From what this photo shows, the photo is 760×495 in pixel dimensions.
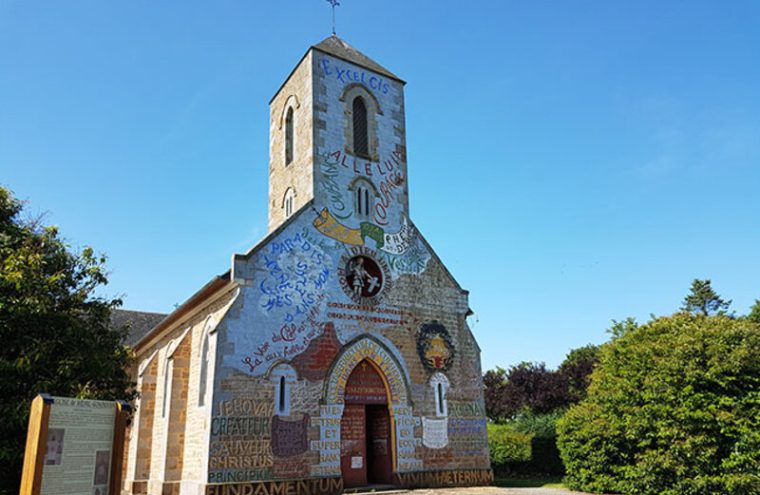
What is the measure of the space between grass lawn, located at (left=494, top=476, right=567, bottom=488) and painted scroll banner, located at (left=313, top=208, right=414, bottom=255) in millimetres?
9031

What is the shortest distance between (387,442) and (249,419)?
4823 mm

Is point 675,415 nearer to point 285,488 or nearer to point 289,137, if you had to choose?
point 285,488

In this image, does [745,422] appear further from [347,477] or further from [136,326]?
[136,326]

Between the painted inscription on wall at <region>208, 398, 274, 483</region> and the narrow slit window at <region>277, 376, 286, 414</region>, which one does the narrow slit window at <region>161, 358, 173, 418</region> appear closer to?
the painted inscription on wall at <region>208, 398, 274, 483</region>

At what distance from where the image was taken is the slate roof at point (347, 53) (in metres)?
21.8

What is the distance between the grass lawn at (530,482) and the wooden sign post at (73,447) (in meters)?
14.8

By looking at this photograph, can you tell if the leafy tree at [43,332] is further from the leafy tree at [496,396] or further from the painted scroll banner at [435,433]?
the leafy tree at [496,396]

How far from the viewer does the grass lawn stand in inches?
796

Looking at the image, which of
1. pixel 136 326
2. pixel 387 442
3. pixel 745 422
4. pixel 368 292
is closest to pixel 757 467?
pixel 745 422

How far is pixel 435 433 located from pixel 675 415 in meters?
7.11

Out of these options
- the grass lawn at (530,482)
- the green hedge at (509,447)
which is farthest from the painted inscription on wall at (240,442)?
the green hedge at (509,447)

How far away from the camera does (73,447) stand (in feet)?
27.5

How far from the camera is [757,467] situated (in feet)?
46.8

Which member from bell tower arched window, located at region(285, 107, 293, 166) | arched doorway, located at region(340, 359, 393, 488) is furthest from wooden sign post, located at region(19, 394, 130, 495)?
bell tower arched window, located at region(285, 107, 293, 166)
